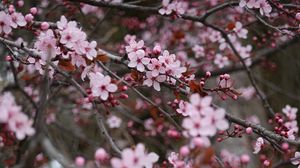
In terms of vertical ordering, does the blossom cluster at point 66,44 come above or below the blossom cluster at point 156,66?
above

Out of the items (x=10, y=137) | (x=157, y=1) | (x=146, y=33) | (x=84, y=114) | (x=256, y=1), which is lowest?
(x=84, y=114)

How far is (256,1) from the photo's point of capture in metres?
2.41

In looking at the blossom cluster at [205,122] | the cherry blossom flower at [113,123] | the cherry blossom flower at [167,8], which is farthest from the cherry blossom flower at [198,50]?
the blossom cluster at [205,122]

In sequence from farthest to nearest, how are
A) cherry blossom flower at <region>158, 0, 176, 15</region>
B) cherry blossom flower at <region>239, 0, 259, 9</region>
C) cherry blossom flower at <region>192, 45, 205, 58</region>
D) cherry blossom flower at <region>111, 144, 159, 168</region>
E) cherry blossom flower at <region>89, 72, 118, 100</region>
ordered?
cherry blossom flower at <region>192, 45, 205, 58</region>, cherry blossom flower at <region>158, 0, 176, 15</region>, cherry blossom flower at <region>239, 0, 259, 9</region>, cherry blossom flower at <region>89, 72, 118, 100</region>, cherry blossom flower at <region>111, 144, 159, 168</region>

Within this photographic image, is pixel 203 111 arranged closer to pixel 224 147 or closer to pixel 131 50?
pixel 131 50

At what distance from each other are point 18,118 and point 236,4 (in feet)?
5.08

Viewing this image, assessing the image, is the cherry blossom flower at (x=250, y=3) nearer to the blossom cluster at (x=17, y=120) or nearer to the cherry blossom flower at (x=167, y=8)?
the cherry blossom flower at (x=167, y=8)

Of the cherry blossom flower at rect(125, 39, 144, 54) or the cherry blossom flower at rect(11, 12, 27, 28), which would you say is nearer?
the cherry blossom flower at rect(11, 12, 27, 28)

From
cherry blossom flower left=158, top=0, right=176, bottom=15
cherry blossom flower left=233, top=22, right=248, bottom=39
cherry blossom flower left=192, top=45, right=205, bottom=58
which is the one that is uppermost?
cherry blossom flower left=158, top=0, right=176, bottom=15

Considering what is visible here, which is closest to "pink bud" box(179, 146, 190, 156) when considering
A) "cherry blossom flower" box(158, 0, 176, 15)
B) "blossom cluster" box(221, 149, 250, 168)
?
"blossom cluster" box(221, 149, 250, 168)

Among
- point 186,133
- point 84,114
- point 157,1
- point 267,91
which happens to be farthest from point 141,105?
point 186,133

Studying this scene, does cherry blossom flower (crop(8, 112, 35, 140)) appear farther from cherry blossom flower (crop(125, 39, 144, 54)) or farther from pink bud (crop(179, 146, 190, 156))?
cherry blossom flower (crop(125, 39, 144, 54))

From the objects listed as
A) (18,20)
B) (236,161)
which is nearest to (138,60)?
(18,20)

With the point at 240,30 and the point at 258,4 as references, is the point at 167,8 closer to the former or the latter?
the point at 258,4
